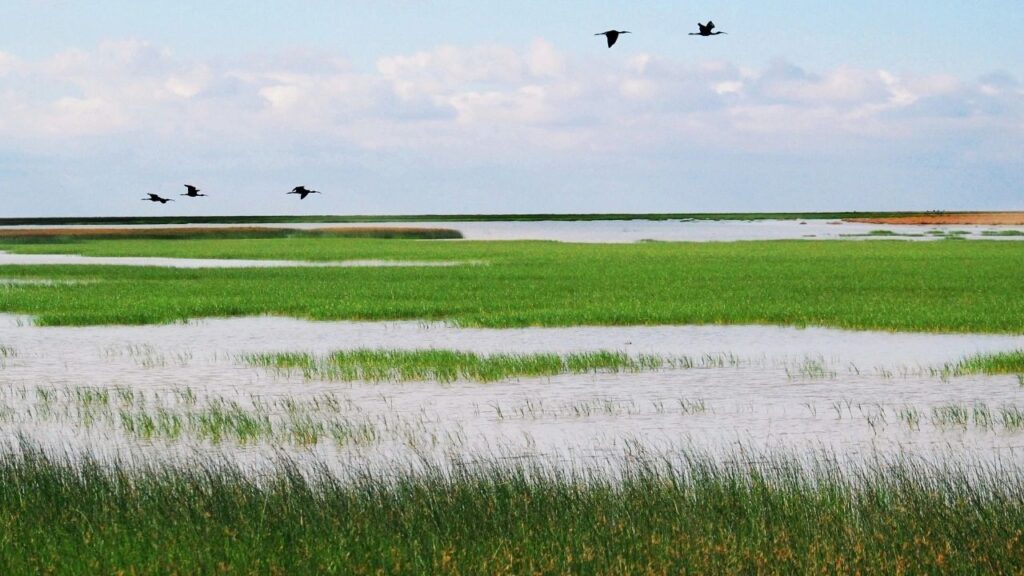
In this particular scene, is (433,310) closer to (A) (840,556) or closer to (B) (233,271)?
(B) (233,271)

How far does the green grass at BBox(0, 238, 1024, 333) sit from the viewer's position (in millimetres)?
25047

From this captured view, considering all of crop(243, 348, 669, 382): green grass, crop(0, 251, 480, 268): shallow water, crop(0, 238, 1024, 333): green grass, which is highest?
crop(243, 348, 669, 382): green grass

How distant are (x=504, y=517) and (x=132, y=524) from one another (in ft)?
8.20

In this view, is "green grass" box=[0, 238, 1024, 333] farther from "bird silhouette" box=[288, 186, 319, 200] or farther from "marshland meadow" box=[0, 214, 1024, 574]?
"bird silhouette" box=[288, 186, 319, 200]

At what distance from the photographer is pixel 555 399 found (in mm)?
15133

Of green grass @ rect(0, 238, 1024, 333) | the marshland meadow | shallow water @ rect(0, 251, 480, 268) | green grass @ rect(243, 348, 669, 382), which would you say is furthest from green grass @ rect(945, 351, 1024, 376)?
shallow water @ rect(0, 251, 480, 268)

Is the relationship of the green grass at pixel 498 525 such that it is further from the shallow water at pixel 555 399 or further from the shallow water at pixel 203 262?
the shallow water at pixel 203 262

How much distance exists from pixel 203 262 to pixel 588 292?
25.3 m

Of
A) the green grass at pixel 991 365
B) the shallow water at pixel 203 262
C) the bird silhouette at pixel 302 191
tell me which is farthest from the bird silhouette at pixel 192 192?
the shallow water at pixel 203 262

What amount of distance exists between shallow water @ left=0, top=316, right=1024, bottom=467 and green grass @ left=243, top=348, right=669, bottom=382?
17.2 inches

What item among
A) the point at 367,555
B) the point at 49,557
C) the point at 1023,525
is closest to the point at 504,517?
the point at 367,555

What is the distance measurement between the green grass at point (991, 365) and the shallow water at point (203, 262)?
94.0 feet

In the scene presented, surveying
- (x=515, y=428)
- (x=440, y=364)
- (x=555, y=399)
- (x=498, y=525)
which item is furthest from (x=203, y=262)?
(x=498, y=525)

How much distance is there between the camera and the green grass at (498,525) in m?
7.22
